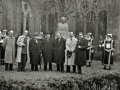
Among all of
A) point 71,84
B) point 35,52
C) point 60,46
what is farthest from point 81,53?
point 71,84

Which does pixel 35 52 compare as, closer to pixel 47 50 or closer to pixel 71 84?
pixel 47 50

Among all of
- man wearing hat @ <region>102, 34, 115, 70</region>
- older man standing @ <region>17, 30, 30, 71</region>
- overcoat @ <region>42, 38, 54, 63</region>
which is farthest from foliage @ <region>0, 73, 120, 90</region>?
man wearing hat @ <region>102, 34, 115, 70</region>

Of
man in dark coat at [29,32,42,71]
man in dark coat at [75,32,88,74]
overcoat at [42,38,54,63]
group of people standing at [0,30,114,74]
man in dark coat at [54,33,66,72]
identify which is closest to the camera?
man in dark coat at [75,32,88,74]

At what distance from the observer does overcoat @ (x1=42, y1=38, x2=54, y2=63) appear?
12541mm

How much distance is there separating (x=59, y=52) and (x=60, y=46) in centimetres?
32

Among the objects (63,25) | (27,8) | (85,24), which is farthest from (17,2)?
(63,25)

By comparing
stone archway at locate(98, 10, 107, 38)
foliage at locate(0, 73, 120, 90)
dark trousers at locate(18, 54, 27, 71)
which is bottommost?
dark trousers at locate(18, 54, 27, 71)

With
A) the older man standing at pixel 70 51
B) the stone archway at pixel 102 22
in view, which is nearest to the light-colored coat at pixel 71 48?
the older man standing at pixel 70 51

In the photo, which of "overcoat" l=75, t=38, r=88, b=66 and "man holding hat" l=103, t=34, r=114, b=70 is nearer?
"overcoat" l=75, t=38, r=88, b=66

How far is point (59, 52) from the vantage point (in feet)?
39.9

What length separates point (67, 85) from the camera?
18.2ft

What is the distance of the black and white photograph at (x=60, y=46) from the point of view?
20.2ft

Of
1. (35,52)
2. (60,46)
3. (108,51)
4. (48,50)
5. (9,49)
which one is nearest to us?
(9,49)

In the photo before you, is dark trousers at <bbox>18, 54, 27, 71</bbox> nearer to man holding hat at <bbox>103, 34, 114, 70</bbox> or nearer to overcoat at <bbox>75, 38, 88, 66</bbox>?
overcoat at <bbox>75, 38, 88, 66</bbox>
